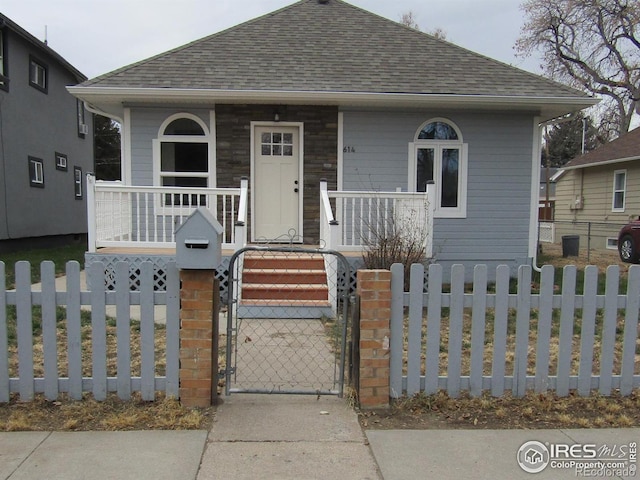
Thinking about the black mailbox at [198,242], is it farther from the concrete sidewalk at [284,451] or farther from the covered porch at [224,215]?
the covered porch at [224,215]

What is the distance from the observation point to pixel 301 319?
6.58 m

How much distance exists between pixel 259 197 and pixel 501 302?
638cm

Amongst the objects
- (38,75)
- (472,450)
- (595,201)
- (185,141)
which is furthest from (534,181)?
(38,75)

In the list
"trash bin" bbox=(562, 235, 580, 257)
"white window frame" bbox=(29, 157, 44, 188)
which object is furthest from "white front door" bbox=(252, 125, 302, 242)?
"white window frame" bbox=(29, 157, 44, 188)

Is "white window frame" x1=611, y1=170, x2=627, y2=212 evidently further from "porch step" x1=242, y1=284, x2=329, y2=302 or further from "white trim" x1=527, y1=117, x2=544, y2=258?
"porch step" x1=242, y1=284, x2=329, y2=302

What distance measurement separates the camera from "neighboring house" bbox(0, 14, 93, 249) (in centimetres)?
1398

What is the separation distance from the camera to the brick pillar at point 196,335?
3488 millimetres

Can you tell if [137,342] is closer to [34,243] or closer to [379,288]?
[379,288]

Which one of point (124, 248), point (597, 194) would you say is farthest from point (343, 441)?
point (597, 194)

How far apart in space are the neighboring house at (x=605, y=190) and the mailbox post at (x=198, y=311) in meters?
15.3

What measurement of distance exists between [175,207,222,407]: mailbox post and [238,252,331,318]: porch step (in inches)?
121

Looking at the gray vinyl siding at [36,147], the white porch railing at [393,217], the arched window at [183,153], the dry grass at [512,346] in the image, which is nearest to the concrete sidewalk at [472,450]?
the dry grass at [512,346]

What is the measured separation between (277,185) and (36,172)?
420 inches

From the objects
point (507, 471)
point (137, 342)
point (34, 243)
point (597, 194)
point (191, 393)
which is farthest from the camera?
point (597, 194)
